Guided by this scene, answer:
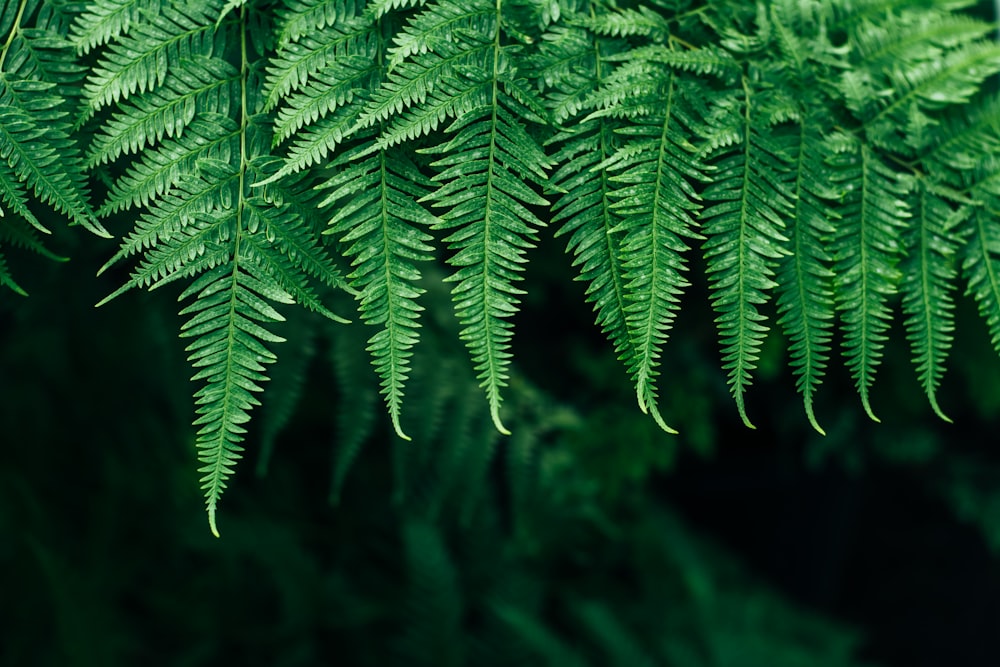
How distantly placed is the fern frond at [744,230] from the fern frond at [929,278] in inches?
6.6

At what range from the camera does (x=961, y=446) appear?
275 cm

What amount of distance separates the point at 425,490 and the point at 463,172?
1.24 m

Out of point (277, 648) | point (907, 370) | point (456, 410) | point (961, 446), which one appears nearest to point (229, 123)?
point (456, 410)

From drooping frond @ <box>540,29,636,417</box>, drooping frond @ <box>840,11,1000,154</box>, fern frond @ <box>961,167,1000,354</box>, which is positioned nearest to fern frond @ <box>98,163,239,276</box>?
drooping frond @ <box>540,29,636,417</box>

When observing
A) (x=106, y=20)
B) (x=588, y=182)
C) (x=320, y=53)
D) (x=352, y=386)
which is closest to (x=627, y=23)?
(x=588, y=182)

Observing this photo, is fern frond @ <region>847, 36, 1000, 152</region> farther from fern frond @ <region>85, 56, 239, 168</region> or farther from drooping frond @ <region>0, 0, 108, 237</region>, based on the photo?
drooping frond @ <region>0, 0, 108, 237</region>

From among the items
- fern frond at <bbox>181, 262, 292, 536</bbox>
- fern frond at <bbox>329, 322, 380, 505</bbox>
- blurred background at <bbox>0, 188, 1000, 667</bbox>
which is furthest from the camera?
blurred background at <bbox>0, 188, 1000, 667</bbox>

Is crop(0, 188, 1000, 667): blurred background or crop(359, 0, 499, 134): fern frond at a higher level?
crop(359, 0, 499, 134): fern frond

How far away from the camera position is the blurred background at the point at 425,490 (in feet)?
5.52

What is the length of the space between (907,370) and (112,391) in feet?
6.92

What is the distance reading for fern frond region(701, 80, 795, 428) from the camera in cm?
87

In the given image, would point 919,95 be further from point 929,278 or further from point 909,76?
point 929,278

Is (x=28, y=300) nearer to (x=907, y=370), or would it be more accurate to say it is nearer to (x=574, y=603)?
(x=574, y=603)

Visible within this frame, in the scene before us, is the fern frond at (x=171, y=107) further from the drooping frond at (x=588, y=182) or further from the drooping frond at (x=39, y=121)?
the drooping frond at (x=588, y=182)
